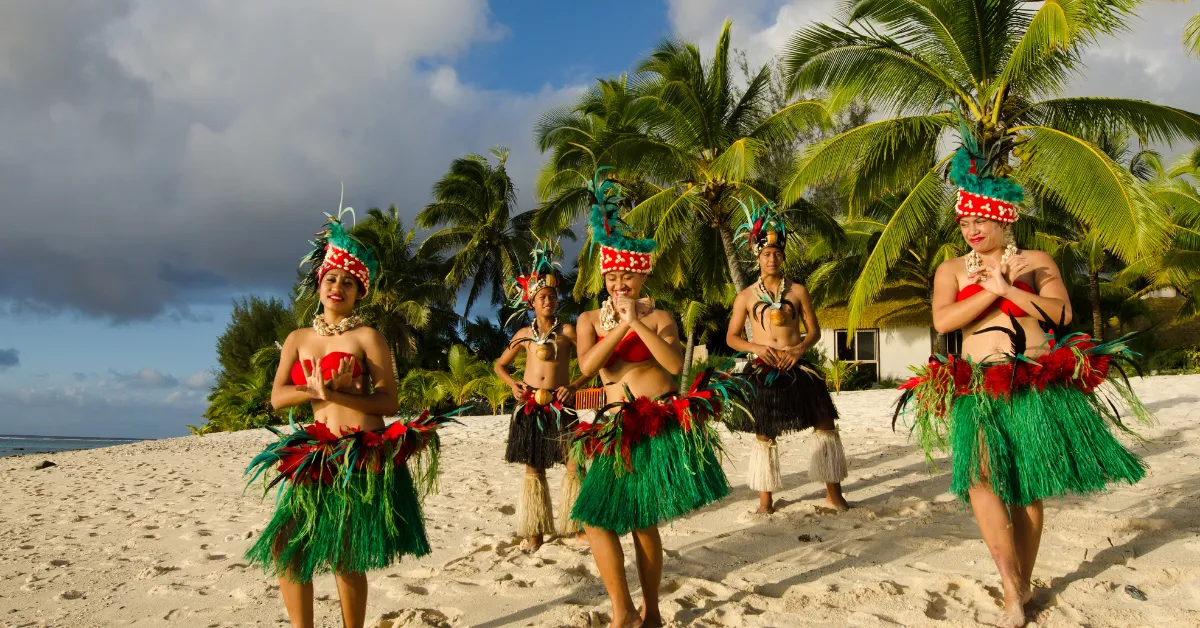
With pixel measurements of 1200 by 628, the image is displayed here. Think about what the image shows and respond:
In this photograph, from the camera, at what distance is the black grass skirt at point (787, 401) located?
5184mm

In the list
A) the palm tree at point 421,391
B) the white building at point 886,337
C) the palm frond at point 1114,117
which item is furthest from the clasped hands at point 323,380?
the white building at point 886,337

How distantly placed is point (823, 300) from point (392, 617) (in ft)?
61.1

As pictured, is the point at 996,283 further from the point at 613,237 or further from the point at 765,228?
the point at 765,228

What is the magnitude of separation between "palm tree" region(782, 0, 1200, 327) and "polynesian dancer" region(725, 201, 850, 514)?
20.1 feet

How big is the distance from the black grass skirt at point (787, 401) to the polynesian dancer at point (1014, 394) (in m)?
1.97

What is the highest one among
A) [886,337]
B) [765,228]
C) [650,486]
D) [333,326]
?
[886,337]

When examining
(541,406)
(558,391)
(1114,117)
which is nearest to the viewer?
(558,391)

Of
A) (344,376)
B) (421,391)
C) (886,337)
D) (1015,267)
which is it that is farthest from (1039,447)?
(886,337)

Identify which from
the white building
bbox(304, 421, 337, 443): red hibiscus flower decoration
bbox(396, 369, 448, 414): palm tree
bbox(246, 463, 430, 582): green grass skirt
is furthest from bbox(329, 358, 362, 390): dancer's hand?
the white building

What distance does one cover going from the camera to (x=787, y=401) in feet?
17.0

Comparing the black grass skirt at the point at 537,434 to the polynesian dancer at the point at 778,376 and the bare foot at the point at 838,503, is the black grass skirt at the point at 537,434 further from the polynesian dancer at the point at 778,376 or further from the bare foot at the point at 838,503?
the bare foot at the point at 838,503

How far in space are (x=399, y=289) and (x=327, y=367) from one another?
23.4m

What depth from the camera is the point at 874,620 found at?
316 centimetres

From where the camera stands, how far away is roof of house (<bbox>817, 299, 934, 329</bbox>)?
21.0 metres
